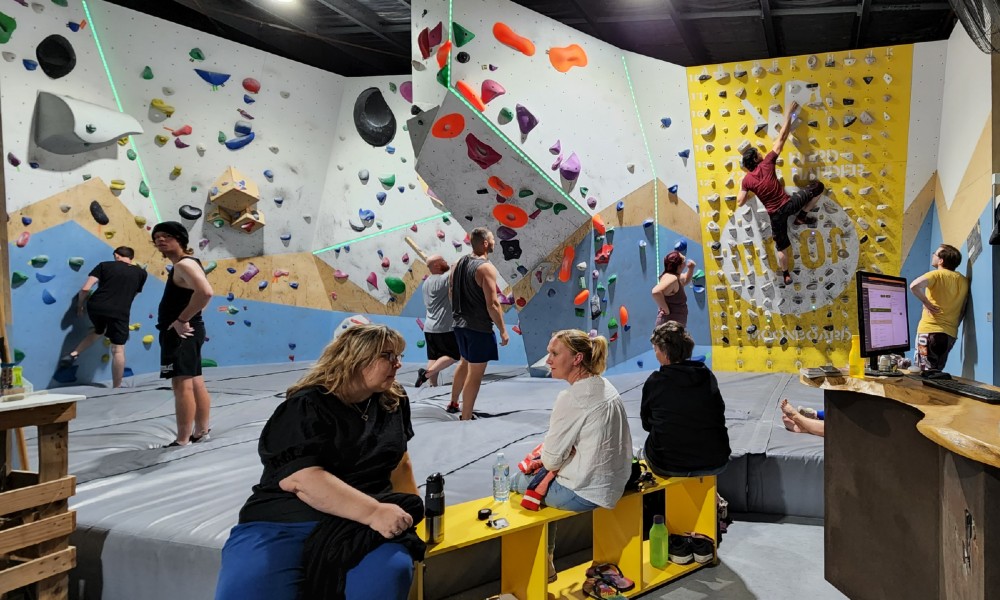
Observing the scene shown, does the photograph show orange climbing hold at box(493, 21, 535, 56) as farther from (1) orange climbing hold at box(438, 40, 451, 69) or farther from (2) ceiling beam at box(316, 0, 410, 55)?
(2) ceiling beam at box(316, 0, 410, 55)

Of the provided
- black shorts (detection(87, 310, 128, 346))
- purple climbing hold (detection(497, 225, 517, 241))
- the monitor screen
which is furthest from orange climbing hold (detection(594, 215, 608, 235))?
black shorts (detection(87, 310, 128, 346))

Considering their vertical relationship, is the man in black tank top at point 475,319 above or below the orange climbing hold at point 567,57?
below

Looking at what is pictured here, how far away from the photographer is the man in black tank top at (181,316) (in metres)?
3.26

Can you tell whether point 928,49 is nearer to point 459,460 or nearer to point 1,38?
point 459,460

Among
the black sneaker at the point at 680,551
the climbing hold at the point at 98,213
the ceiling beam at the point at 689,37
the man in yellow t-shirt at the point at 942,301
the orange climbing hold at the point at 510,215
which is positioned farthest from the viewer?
the ceiling beam at the point at 689,37

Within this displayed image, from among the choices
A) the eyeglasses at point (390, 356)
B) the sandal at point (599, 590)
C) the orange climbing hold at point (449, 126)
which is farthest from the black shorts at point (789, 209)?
the eyeglasses at point (390, 356)

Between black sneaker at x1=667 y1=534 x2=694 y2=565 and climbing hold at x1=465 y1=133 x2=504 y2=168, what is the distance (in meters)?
3.73

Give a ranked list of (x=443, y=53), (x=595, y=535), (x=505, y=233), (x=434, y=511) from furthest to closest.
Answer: (x=505, y=233) → (x=443, y=53) → (x=595, y=535) → (x=434, y=511)

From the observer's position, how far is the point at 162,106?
6.36m

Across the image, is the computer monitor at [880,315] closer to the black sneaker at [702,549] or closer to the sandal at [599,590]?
the black sneaker at [702,549]

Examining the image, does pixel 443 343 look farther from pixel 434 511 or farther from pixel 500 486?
pixel 434 511

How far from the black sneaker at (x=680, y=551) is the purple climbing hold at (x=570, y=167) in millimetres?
3743

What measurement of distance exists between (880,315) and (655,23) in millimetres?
5443

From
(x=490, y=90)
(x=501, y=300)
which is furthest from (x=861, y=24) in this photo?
(x=501, y=300)
